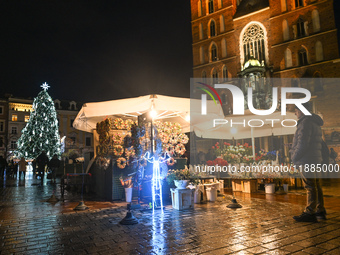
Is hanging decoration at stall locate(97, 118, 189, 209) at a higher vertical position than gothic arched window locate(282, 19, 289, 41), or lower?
lower

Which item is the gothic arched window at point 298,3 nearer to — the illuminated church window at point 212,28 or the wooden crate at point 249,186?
the illuminated church window at point 212,28

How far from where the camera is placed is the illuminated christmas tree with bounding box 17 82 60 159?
2480 centimetres

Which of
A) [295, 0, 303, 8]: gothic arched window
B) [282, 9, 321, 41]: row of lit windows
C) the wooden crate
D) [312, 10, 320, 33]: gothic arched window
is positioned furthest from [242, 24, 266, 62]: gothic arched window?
the wooden crate

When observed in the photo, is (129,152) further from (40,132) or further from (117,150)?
(40,132)

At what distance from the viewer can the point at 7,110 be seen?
43.6m

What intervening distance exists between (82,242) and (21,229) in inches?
58.6

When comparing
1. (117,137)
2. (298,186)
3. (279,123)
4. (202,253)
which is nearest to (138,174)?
(117,137)

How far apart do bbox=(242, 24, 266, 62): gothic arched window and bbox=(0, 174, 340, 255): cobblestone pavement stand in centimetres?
2312

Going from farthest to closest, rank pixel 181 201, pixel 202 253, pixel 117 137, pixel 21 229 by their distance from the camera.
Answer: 1. pixel 117 137
2. pixel 181 201
3. pixel 21 229
4. pixel 202 253

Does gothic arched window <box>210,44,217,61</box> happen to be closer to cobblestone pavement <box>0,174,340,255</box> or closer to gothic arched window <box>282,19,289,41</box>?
gothic arched window <box>282,19,289,41</box>

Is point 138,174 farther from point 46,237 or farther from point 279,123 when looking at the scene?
point 279,123

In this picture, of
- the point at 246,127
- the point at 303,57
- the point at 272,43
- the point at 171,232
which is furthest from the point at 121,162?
the point at 272,43

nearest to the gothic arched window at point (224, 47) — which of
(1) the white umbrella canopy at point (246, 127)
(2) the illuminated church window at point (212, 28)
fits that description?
(2) the illuminated church window at point (212, 28)

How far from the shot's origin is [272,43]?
24.1m
